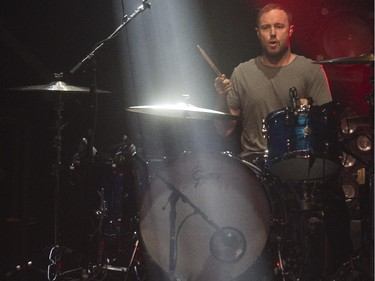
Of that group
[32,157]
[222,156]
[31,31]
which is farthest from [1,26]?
[222,156]

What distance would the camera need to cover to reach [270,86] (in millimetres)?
3877

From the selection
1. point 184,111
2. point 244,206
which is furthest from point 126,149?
point 244,206

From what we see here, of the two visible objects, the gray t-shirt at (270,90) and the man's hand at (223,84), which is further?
the gray t-shirt at (270,90)

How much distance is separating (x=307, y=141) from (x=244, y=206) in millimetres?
533

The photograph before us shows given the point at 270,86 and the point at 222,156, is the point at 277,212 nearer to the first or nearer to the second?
the point at 222,156

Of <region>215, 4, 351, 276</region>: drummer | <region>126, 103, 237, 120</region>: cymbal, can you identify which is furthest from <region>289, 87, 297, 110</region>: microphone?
<region>215, 4, 351, 276</region>: drummer

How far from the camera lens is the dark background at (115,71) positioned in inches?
191

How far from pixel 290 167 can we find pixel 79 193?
2.34 metres

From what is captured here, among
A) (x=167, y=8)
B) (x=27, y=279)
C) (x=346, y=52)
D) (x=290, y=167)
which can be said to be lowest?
(x=27, y=279)

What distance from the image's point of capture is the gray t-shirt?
3.77 meters

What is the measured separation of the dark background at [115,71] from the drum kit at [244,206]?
1519 millimetres

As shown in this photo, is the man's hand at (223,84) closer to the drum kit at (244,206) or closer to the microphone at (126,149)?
the drum kit at (244,206)

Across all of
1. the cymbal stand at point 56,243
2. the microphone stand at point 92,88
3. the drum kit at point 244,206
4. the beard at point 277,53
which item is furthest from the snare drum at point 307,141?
the cymbal stand at point 56,243
